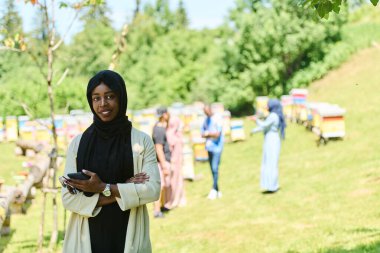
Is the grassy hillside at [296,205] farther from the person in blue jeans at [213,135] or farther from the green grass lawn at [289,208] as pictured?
the person in blue jeans at [213,135]

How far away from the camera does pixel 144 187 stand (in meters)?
3.79

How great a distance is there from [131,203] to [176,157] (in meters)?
9.21

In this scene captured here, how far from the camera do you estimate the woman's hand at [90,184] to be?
145 inches

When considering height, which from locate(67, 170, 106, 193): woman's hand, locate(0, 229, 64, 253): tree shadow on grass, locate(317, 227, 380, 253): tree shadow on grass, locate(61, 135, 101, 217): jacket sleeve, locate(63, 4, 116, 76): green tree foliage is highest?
locate(63, 4, 116, 76): green tree foliage

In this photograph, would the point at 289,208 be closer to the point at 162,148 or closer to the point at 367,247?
the point at 162,148

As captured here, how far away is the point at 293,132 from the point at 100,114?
66.5 feet

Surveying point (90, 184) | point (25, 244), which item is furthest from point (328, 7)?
point (25, 244)

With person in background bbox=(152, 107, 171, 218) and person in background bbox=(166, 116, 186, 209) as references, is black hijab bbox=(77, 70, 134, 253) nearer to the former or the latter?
person in background bbox=(152, 107, 171, 218)

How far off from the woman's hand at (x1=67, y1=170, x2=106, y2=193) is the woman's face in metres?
0.37

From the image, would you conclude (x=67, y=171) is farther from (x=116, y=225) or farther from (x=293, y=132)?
(x=293, y=132)

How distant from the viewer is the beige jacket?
3.77 m

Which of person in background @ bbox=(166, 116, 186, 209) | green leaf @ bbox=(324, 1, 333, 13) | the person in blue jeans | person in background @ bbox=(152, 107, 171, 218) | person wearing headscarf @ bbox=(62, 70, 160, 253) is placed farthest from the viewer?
the person in blue jeans

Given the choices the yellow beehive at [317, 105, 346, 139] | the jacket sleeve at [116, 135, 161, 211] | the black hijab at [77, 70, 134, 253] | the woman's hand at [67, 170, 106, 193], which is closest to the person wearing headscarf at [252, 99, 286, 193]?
the yellow beehive at [317, 105, 346, 139]

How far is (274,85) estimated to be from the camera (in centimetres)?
3669
